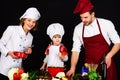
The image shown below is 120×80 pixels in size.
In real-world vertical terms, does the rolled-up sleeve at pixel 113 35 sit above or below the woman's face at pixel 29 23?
below

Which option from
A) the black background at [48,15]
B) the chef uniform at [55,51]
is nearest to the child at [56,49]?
the chef uniform at [55,51]

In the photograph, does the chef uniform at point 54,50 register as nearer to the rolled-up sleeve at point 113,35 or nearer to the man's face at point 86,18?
the man's face at point 86,18

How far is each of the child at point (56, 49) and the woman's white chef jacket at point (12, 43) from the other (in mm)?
290

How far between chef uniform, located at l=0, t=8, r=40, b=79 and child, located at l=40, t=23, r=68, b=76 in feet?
0.90

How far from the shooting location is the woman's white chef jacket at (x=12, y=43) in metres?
3.10

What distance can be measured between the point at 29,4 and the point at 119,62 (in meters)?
1.34

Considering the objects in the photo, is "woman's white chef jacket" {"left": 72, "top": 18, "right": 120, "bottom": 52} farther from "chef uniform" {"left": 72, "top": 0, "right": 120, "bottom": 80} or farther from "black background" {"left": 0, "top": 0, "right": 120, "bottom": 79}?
"black background" {"left": 0, "top": 0, "right": 120, "bottom": 79}

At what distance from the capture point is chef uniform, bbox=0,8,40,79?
10.2 feet

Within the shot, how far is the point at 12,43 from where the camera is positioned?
3.16 m

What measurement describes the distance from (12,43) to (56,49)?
508mm

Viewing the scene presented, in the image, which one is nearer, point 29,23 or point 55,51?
point 29,23

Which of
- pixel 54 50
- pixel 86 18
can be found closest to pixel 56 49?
pixel 54 50

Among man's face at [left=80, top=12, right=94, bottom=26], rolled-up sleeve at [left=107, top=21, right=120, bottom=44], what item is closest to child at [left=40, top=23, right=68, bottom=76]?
man's face at [left=80, top=12, right=94, bottom=26]

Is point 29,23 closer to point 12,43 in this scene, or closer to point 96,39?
point 12,43
